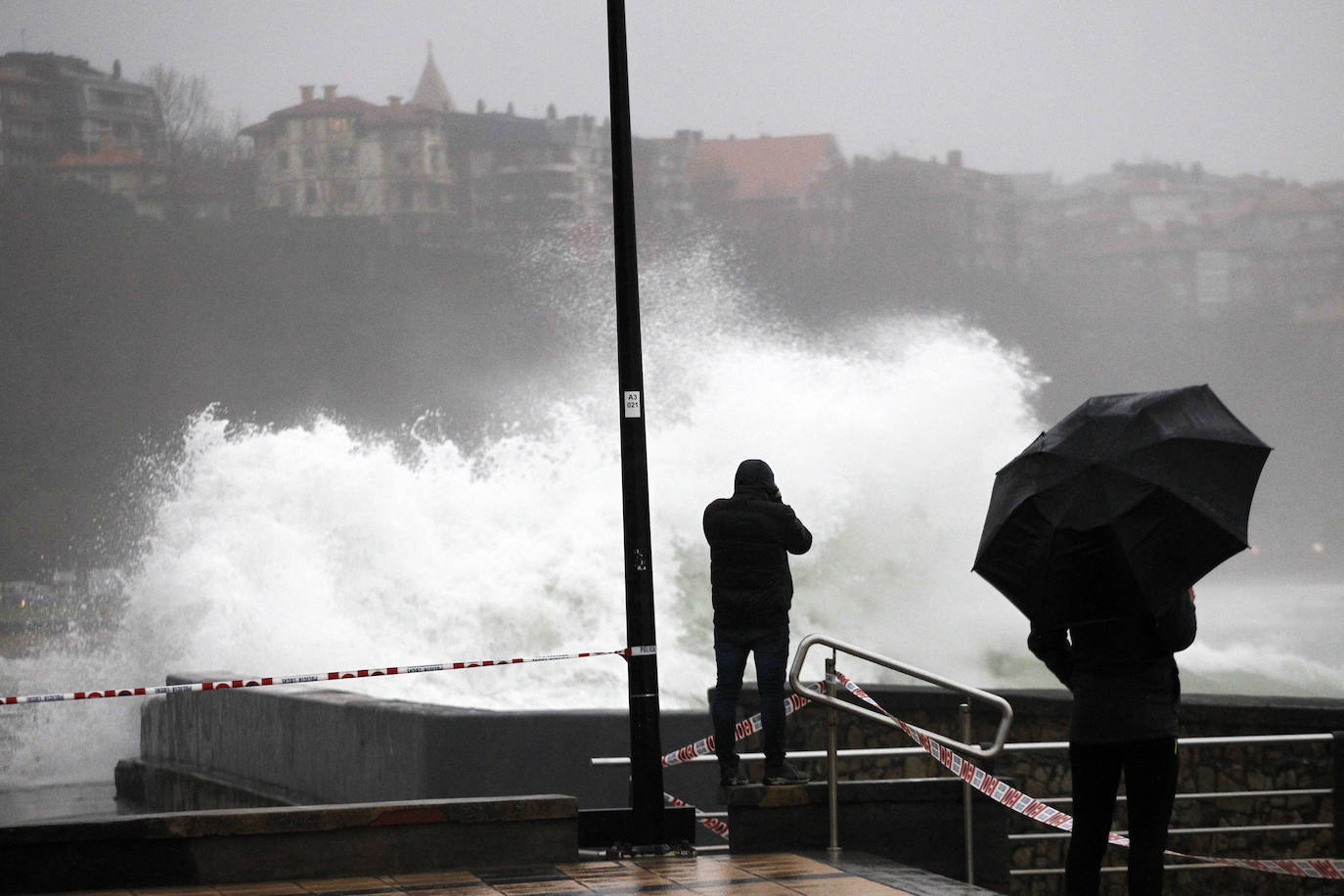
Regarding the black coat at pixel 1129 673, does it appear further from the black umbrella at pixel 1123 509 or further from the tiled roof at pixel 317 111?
the tiled roof at pixel 317 111

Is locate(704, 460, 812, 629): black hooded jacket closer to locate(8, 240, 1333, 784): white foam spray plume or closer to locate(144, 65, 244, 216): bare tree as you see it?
locate(8, 240, 1333, 784): white foam spray plume

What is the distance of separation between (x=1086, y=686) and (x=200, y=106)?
2435 inches

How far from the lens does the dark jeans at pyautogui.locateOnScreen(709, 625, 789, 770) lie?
24.2 feet

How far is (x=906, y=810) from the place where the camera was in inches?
278

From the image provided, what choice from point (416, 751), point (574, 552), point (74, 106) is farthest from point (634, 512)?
point (74, 106)

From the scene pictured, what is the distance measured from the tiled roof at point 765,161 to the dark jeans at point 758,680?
56268 millimetres

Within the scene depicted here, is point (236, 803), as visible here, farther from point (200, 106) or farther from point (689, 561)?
point (200, 106)

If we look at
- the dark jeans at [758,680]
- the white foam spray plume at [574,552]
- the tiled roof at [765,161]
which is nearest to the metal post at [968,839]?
the dark jeans at [758,680]

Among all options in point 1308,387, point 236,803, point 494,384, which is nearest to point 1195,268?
point 1308,387

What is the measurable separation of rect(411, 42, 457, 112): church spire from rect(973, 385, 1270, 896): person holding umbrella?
59586 millimetres

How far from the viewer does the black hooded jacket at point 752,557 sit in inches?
296

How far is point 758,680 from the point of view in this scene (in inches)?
293

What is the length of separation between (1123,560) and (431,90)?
6028 centimetres

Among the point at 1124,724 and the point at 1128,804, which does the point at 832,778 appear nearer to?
the point at 1128,804
